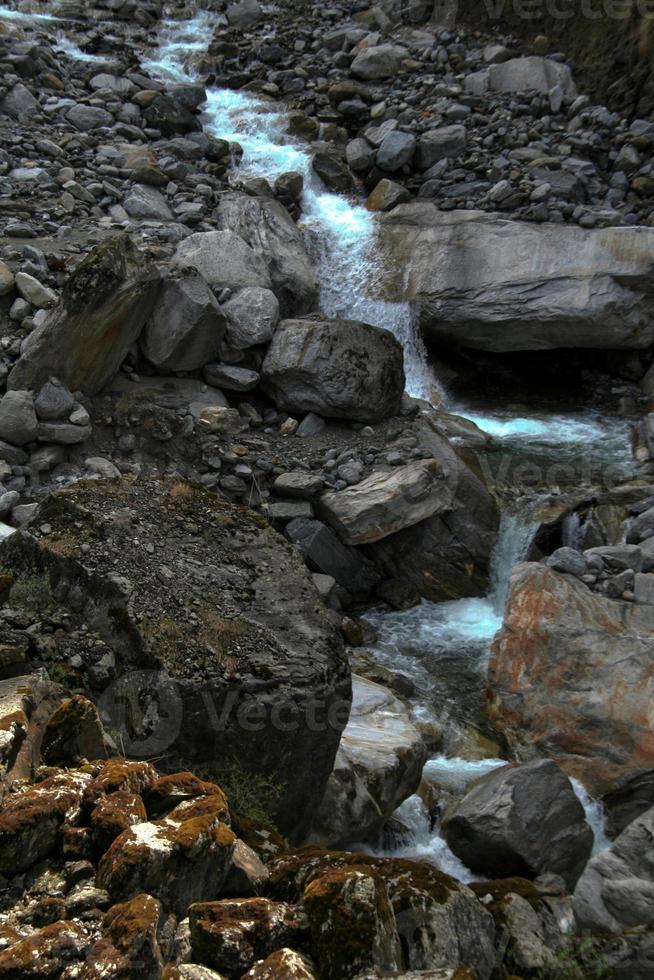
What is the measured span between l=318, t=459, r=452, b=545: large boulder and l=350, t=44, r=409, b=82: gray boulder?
1101cm

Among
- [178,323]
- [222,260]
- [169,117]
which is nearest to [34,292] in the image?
[178,323]

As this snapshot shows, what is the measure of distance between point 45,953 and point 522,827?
4.04 m

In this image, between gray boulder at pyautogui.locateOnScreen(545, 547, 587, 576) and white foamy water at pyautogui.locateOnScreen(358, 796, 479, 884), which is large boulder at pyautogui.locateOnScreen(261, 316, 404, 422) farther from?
white foamy water at pyautogui.locateOnScreen(358, 796, 479, 884)

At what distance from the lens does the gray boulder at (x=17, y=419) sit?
9.06m

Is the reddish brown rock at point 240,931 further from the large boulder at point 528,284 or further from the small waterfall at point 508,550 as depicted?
the large boulder at point 528,284

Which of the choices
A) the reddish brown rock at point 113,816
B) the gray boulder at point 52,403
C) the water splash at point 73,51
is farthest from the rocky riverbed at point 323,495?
the water splash at point 73,51

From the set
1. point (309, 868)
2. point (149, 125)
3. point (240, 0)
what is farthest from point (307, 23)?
point (309, 868)

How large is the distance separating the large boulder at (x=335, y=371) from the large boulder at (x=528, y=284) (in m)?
2.42

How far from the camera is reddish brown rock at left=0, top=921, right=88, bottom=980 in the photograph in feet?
10.7

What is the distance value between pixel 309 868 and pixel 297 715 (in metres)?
1.24

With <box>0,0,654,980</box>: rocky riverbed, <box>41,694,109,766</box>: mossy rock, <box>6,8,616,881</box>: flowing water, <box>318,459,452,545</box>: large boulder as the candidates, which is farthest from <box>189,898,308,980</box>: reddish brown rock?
<box>318,459,452,545</box>: large boulder

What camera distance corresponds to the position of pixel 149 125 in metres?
16.1

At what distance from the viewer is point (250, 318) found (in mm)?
11227

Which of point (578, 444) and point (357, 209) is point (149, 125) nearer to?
point (357, 209)
